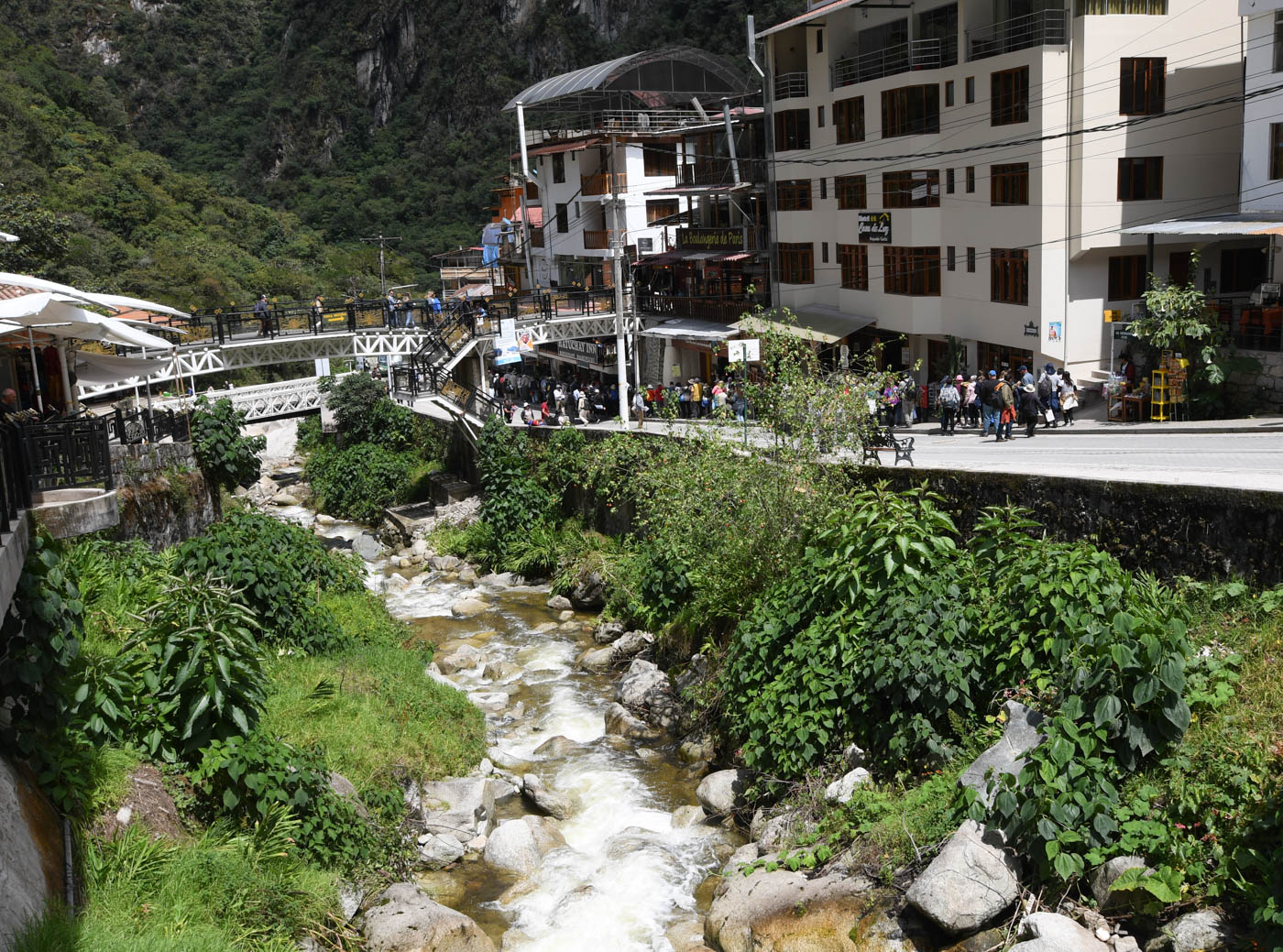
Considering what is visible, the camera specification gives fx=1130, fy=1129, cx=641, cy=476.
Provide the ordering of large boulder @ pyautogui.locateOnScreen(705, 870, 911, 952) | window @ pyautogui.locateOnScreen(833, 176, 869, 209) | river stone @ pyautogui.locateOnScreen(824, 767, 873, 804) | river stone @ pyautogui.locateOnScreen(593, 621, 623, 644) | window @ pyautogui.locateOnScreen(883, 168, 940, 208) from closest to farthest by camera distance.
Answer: large boulder @ pyautogui.locateOnScreen(705, 870, 911, 952) → river stone @ pyautogui.locateOnScreen(824, 767, 873, 804) → river stone @ pyautogui.locateOnScreen(593, 621, 623, 644) → window @ pyautogui.locateOnScreen(883, 168, 940, 208) → window @ pyautogui.locateOnScreen(833, 176, 869, 209)

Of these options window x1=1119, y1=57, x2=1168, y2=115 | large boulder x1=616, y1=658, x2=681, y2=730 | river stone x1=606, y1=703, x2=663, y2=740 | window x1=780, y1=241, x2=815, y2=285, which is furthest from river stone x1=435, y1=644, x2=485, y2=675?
window x1=780, y1=241, x2=815, y2=285

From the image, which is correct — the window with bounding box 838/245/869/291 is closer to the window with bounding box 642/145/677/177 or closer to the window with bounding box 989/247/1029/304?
the window with bounding box 989/247/1029/304

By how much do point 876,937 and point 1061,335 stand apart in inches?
796

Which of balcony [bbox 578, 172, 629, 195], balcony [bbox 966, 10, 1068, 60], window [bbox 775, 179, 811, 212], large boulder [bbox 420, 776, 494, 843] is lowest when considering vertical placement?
large boulder [bbox 420, 776, 494, 843]

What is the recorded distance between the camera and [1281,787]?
33.1ft

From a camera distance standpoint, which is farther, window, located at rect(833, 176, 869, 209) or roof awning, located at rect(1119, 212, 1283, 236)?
window, located at rect(833, 176, 869, 209)

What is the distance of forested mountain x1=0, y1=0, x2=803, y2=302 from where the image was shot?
56.1 meters

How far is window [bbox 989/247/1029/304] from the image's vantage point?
93.9 feet

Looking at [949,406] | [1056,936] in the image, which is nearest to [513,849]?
[1056,936]

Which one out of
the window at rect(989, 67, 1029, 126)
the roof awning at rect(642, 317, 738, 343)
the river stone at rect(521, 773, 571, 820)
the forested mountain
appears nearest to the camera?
the river stone at rect(521, 773, 571, 820)

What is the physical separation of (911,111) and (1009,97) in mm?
4059

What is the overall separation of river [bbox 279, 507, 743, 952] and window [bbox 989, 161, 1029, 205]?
15.3 meters

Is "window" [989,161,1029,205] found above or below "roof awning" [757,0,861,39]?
below

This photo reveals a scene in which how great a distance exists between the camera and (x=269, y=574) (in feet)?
60.6
